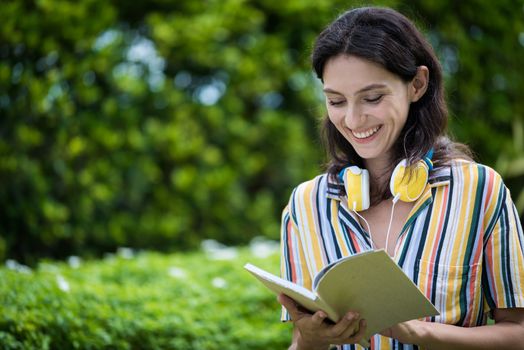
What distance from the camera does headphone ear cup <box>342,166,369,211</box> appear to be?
210cm

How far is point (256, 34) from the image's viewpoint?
6012 mm

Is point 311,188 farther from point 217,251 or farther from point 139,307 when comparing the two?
point 217,251

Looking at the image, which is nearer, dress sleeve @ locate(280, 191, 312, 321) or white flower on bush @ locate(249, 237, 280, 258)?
dress sleeve @ locate(280, 191, 312, 321)

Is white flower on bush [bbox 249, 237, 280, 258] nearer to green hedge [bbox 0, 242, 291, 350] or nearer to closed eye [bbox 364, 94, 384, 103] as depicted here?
green hedge [bbox 0, 242, 291, 350]

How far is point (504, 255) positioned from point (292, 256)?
0.61 meters

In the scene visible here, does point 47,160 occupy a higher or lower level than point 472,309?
higher

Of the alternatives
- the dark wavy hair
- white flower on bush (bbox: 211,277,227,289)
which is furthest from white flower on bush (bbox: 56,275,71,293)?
the dark wavy hair

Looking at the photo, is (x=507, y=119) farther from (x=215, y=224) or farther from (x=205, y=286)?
(x=205, y=286)

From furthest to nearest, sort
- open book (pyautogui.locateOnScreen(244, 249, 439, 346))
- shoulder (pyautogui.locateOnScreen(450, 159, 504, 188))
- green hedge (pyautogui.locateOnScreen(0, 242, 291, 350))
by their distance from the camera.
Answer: green hedge (pyautogui.locateOnScreen(0, 242, 291, 350)) < shoulder (pyautogui.locateOnScreen(450, 159, 504, 188)) < open book (pyautogui.locateOnScreen(244, 249, 439, 346))

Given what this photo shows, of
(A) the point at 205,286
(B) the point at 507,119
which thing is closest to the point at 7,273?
(A) the point at 205,286

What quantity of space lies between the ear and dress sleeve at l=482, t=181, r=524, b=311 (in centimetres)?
36

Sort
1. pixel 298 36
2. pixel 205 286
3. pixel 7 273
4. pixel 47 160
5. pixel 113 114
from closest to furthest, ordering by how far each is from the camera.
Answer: pixel 7 273, pixel 205 286, pixel 47 160, pixel 113 114, pixel 298 36

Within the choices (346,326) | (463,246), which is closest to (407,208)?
(463,246)

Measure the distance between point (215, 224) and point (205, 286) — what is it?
6.13 feet
